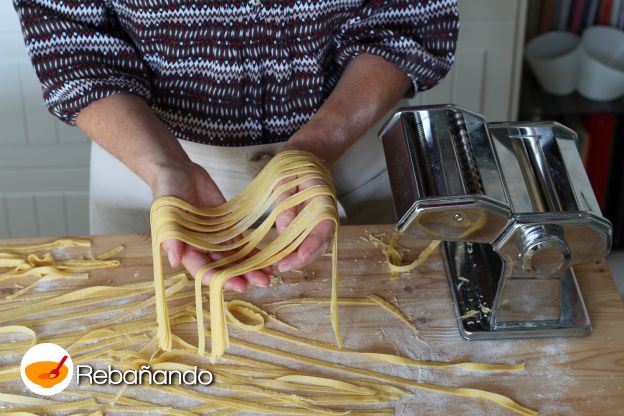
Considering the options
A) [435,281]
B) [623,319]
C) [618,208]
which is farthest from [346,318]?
[618,208]

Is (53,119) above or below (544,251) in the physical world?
below

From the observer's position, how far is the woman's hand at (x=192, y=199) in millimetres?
1151

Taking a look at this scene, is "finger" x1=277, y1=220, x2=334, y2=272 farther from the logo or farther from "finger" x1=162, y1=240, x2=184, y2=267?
the logo

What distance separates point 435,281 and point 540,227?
0.80ft

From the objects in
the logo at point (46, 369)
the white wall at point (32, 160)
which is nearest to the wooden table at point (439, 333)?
the logo at point (46, 369)

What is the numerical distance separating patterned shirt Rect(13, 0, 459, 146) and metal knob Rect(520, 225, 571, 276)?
47cm

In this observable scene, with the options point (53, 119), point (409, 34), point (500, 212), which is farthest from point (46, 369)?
point (53, 119)

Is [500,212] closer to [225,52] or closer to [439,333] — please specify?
[439,333]

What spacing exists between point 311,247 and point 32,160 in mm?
1478

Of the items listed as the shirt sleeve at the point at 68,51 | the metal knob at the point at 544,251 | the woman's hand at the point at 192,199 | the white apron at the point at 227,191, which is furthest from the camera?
the white apron at the point at 227,191

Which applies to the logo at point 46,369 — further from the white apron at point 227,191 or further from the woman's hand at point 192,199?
the white apron at point 227,191

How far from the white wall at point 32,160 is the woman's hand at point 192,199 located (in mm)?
1178

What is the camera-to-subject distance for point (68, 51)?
1330 mm

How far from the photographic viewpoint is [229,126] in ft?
4.79
